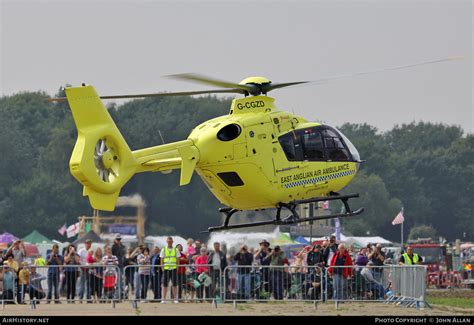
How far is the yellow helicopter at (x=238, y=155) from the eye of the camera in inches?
1108

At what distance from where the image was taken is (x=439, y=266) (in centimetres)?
5256

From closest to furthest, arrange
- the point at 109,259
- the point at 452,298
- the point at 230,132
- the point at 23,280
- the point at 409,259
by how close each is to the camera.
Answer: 1. the point at 230,132
2. the point at 23,280
3. the point at 109,259
4. the point at 409,259
5. the point at 452,298

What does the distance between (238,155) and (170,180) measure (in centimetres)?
5024

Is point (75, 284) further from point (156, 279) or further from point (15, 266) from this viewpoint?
point (156, 279)

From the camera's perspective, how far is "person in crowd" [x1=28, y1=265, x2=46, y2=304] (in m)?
30.7

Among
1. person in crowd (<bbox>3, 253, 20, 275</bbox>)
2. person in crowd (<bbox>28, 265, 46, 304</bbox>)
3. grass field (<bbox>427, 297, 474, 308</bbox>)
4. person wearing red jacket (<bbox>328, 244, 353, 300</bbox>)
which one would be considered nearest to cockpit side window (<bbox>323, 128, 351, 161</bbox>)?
person wearing red jacket (<bbox>328, 244, 353, 300</bbox>)

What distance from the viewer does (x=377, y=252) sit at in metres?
34.4

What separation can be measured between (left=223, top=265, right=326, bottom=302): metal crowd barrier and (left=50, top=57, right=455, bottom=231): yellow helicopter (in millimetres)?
1167

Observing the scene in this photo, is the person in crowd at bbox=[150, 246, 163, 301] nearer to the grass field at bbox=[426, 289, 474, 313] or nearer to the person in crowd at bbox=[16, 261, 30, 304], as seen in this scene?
the person in crowd at bbox=[16, 261, 30, 304]

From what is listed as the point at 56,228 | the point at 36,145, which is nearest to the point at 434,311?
the point at 56,228

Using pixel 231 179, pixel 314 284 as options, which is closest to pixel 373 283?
pixel 314 284

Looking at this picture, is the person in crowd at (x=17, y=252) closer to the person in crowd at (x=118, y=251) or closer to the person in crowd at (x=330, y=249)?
the person in crowd at (x=118, y=251)

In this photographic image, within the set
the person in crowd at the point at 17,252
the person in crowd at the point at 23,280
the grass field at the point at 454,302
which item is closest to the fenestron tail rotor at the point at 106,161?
the person in crowd at the point at 23,280

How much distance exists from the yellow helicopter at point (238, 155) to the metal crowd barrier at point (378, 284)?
1426mm
